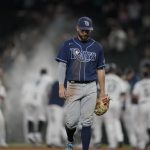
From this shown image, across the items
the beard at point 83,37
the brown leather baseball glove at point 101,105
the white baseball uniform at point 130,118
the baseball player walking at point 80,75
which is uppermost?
the beard at point 83,37

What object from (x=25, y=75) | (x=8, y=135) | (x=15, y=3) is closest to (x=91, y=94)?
(x=8, y=135)

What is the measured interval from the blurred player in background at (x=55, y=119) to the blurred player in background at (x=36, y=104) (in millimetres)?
469

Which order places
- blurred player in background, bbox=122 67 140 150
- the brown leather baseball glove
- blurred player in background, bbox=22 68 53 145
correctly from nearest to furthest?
the brown leather baseball glove < blurred player in background, bbox=122 67 140 150 < blurred player in background, bbox=22 68 53 145

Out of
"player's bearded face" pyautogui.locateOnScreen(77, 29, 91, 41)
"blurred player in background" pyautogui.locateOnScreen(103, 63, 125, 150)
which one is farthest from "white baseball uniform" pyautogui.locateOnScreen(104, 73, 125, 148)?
"player's bearded face" pyautogui.locateOnScreen(77, 29, 91, 41)

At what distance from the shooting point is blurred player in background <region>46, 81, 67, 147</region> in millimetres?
20641

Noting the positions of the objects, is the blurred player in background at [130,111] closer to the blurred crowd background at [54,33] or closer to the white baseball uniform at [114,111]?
the white baseball uniform at [114,111]

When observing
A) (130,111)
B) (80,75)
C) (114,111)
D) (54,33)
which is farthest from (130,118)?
(80,75)

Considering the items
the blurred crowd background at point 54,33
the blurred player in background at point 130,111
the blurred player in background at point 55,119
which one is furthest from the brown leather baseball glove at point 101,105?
the blurred crowd background at point 54,33

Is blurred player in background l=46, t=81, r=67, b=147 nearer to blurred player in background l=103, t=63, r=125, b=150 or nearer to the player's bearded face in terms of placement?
blurred player in background l=103, t=63, r=125, b=150

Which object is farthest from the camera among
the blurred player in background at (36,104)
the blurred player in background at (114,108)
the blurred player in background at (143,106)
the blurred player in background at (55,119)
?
the blurred player in background at (36,104)

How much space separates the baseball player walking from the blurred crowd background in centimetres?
892

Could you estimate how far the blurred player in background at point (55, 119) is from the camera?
20.6 m

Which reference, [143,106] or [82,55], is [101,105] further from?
[143,106]

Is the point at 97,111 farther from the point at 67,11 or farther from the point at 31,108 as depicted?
the point at 67,11
